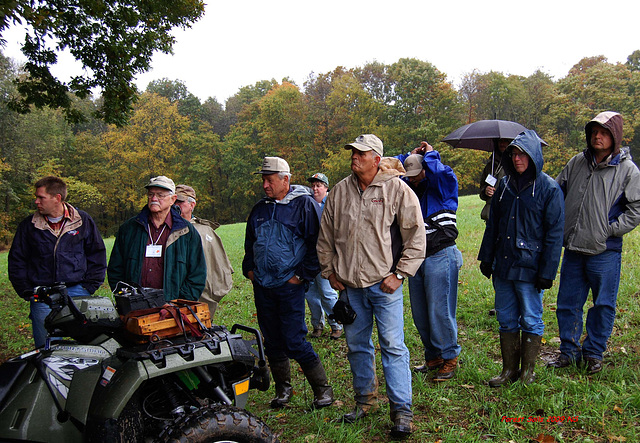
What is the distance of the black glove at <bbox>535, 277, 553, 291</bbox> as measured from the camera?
3744 mm

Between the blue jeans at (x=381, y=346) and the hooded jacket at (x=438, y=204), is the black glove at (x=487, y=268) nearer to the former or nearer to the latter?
the hooded jacket at (x=438, y=204)

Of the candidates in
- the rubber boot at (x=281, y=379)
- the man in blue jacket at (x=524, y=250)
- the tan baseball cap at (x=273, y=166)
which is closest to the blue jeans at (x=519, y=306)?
the man in blue jacket at (x=524, y=250)

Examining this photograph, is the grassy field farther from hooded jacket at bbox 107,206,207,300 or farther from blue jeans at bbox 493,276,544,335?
hooded jacket at bbox 107,206,207,300

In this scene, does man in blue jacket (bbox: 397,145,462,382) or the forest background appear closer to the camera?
man in blue jacket (bbox: 397,145,462,382)

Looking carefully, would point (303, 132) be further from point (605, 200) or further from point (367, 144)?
point (367, 144)

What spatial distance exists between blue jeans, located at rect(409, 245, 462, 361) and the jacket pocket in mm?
635

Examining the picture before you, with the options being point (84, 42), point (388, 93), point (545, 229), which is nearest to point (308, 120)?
point (388, 93)

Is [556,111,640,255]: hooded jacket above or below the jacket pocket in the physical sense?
above

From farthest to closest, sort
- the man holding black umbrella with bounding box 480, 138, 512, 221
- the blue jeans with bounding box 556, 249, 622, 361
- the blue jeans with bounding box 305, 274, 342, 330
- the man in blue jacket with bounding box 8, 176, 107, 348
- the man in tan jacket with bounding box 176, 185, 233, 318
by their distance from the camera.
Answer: the blue jeans with bounding box 305, 274, 342, 330
the man holding black umbrella with bounding box 480, 138, 512, 221
the man in tan jacket with bounding box 176, 185, 233, 318
the man in blue jacket with bounding box 8, 176, 107, 348
the blue jeans with bounding box 556, 249, 622, 361

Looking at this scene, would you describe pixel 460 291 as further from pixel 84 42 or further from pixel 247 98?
pixel 247 98

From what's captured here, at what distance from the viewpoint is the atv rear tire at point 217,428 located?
7.34 ft

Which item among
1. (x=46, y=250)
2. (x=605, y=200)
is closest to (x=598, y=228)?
(x=605, y=200)

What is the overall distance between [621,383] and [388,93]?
165 feet
